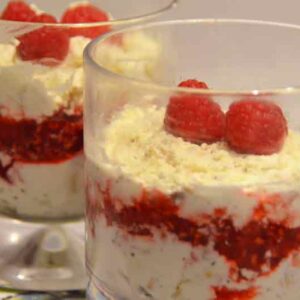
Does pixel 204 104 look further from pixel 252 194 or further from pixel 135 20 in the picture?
pixel 135 20

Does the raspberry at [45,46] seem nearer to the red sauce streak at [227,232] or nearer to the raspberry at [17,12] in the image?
the raspberry at [17,12]

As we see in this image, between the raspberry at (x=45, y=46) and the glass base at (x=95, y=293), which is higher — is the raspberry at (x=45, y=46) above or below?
above

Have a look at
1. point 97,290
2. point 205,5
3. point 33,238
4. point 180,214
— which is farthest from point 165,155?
point 205,5

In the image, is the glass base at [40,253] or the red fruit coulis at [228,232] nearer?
the red fruit coulis at [228,232]

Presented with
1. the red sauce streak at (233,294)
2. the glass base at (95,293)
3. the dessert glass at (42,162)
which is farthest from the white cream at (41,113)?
the red sauce streak at (233,294)

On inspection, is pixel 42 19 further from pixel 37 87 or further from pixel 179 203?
pixel 179 203

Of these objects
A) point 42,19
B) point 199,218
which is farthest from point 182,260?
point 42,19
